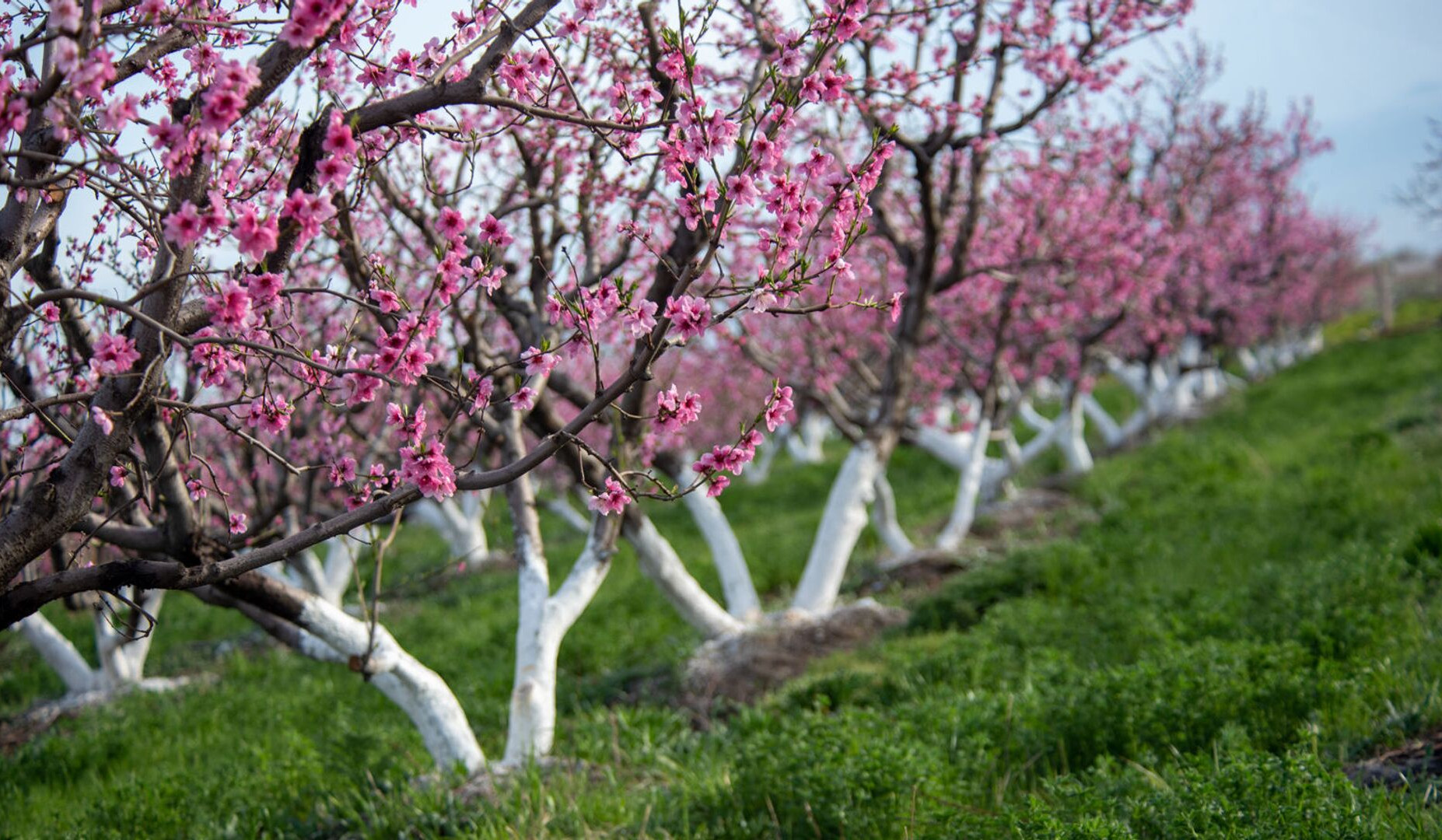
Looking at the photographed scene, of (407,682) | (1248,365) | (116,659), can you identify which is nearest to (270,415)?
(407,682)

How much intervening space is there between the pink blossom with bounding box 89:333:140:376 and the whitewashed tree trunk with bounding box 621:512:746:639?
185 inches

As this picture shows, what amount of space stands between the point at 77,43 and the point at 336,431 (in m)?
6.95

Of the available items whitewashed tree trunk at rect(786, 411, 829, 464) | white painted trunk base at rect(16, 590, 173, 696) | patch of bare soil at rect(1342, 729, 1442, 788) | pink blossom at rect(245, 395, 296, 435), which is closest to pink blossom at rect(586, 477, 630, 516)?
pink blossom at rect(245, 395, 296, 435)

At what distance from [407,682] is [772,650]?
331 cm

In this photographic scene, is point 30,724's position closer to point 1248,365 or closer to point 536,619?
point 536,619

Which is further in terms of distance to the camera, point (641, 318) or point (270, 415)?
point (270, 415)

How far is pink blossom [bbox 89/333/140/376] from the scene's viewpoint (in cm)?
295

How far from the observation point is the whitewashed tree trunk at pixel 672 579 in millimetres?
7793

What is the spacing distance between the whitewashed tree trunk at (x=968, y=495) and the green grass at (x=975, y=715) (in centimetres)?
192

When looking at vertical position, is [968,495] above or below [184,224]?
below

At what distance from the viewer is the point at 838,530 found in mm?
9523

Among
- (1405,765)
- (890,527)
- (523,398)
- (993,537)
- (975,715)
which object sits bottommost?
(1405,765)

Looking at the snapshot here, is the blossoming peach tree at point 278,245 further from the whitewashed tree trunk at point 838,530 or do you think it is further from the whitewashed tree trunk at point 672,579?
the whitewashed tree trunk at point 838,530

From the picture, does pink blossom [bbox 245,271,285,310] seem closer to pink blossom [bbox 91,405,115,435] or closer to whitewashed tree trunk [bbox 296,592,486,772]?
pink blossom [bbox 91,405,115,435]
